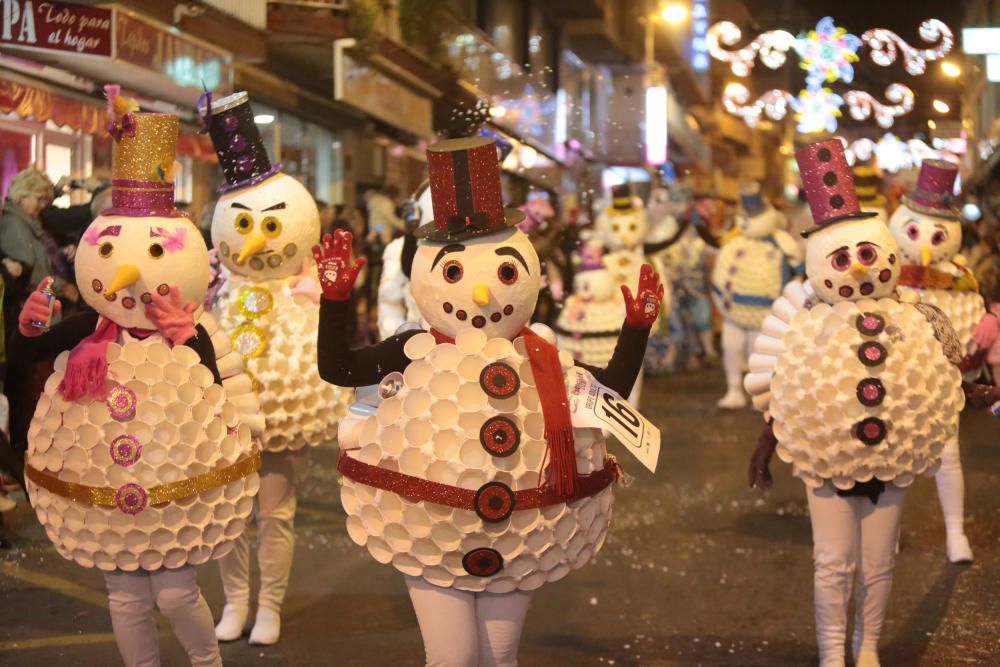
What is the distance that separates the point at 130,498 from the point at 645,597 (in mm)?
3140

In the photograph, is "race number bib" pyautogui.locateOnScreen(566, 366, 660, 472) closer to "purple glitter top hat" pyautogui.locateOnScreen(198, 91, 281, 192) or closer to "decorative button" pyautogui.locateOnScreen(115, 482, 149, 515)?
"decorative button" pyautogui.locateOnScreen(115, 482, 149, 515)

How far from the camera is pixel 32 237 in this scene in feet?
28.1

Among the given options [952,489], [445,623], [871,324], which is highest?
[871,324]

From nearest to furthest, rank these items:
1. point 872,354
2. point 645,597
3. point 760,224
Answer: point 872,354 → point 645,597 → point 760,224

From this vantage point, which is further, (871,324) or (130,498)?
(871,324)

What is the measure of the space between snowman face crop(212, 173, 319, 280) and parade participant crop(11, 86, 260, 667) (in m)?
→ 1.04

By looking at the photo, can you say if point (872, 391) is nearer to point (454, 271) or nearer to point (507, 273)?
point (507, 273)

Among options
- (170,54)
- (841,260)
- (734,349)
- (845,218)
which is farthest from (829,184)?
(170,54)

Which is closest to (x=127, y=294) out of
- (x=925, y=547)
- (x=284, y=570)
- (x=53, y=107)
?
(x=284, y=570)

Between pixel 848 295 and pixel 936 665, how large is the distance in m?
1.65

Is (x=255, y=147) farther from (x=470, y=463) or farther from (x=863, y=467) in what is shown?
(x=863, y=467)

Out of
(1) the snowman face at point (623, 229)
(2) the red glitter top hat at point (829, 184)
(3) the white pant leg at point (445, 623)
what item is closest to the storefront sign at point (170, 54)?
(1) the snowman face at point (623, 229)

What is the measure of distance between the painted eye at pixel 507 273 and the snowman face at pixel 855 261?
164 centimetres

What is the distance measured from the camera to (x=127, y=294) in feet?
15.0
